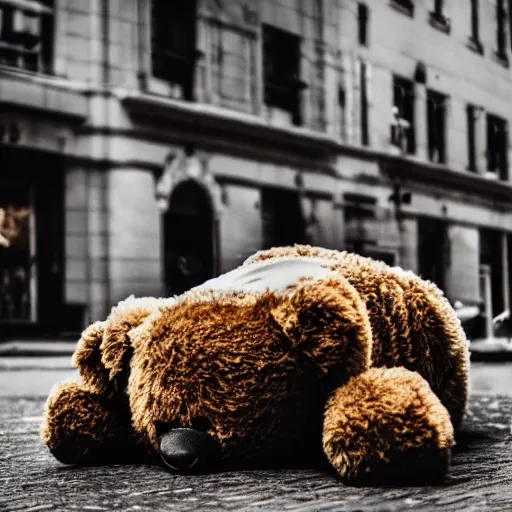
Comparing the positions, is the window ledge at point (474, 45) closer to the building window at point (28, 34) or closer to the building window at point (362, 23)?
the building window at point (362, 23)

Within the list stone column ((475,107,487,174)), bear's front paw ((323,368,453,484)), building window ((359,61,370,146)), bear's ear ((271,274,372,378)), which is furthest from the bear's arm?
stone column ((475,107,487,174))

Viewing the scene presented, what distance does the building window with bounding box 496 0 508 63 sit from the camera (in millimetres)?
8634

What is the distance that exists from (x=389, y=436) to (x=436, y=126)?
791 centimetres

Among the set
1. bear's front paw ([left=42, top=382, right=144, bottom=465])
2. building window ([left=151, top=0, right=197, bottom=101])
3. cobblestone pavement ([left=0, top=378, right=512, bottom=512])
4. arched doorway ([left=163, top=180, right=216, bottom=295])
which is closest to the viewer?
cobblestone pavement ([left=0, top=378, right=512, bottom=512])

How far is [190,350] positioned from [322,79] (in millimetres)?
7658

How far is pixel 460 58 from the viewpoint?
8.77 meters

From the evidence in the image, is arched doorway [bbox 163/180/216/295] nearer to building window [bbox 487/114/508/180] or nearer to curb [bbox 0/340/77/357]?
curb [bbox 0/340/77/357]

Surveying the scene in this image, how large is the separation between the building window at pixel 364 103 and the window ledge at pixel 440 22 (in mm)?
688

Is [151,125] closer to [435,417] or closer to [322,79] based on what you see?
[322,79]

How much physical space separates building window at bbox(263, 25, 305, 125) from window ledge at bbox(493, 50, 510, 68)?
5.49 feet

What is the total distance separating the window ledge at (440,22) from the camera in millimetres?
8523

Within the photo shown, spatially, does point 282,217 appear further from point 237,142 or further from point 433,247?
point 433,247

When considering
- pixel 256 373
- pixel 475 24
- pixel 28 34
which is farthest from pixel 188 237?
pixel 256 373

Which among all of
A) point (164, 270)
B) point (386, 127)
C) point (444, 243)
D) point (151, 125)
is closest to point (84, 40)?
point (151, 125)
